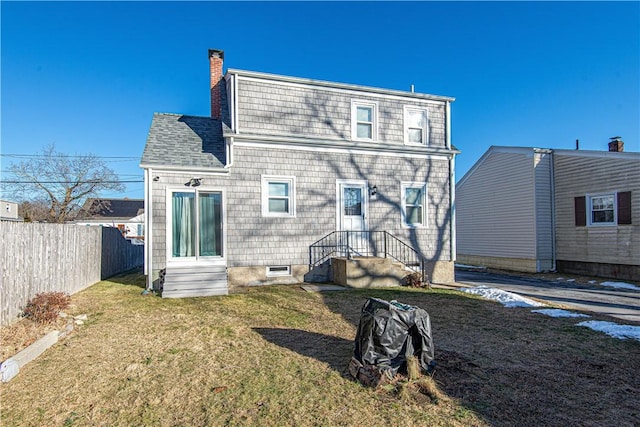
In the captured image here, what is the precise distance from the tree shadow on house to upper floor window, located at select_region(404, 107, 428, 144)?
8.12 m

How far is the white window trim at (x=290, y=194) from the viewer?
10.4 m

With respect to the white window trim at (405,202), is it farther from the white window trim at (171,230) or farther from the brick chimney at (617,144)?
the brick chimney at (617,144)

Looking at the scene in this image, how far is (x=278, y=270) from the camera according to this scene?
10.5 meters

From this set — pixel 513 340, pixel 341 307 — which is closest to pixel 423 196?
pixel 341 307

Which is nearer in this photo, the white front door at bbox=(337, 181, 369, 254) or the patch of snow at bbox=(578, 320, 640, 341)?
the patch of snow at bbox=(578, 320, 640, 341)

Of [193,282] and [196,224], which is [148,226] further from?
[193,282]

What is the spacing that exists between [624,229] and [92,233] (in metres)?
17.5

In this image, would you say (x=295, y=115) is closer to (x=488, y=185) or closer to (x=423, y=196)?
(x=423, y=196)

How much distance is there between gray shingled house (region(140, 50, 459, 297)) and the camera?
962 centimetres

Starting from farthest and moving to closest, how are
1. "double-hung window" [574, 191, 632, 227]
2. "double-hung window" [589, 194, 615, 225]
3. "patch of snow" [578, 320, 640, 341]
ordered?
"double-hung window" [589, 194, 615, 225] < "double-hung window" [574, 191, 632, 227] < "patch of snow" [578, 320, 640, 341]

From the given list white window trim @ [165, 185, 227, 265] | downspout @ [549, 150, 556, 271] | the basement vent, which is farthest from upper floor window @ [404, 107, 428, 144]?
downspout @ [549, 150, 556, 271]

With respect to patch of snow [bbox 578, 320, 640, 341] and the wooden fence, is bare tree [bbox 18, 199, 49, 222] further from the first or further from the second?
patch of snow [bbox 578, 320, 640, 341]

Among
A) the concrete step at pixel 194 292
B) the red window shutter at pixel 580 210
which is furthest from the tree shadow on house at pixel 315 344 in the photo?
the red window shutter at pixel 580 210

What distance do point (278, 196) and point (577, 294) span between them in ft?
30.0
